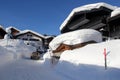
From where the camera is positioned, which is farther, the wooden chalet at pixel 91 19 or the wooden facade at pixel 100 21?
the wooden chalet at pixel 91 19

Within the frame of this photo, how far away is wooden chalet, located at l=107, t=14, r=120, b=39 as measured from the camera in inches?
975

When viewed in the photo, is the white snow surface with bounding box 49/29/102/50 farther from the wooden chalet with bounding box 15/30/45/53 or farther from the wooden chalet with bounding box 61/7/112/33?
the wooden chalet with bounding box 15/30/45/53

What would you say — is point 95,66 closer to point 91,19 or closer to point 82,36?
point 82,36

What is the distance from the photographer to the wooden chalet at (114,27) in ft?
81.3

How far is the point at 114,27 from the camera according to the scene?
86.4ft

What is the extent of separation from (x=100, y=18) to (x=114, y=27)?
2.07 metres

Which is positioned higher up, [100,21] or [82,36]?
[100,21]

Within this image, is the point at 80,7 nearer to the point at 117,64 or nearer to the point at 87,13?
the point at 87,13

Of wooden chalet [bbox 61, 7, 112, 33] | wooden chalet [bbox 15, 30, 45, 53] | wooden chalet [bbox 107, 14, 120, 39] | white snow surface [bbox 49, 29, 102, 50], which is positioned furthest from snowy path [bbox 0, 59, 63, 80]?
wooden chalet [bbox 15, 30, 45, 53]

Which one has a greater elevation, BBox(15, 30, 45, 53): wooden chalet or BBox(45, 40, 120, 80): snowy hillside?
BBox(15, 30, 45, 53): wooden chalet

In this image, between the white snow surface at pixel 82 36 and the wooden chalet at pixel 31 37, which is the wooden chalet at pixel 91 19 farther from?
the wooden chalet at pixel 31 37

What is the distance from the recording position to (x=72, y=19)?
31719mm

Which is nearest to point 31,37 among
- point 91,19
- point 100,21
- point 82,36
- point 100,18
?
point 91,19

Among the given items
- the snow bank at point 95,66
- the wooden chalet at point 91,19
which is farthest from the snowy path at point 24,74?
the wooden chalet at point 91,19
